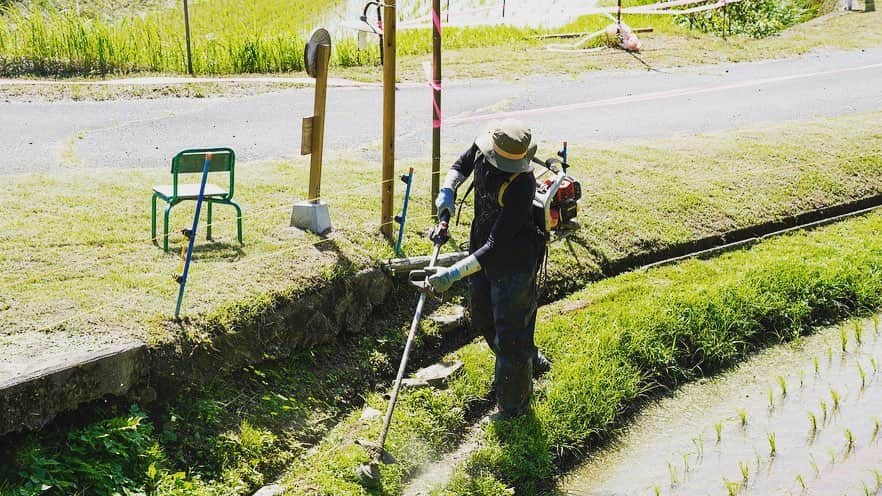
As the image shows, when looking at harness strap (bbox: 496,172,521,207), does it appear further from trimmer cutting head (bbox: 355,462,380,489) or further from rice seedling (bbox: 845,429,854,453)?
rice seedling (bbox: 845,429,854,453)

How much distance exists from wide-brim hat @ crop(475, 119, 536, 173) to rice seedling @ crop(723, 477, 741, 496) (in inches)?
89.9

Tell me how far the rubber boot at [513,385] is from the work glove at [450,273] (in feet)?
2.49

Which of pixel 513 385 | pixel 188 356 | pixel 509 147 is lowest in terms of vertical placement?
pixel 513 385

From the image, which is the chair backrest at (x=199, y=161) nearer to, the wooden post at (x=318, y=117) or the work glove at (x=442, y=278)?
the wooden post at (x=318, y=117)

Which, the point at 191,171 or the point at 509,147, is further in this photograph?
the point at 191,171

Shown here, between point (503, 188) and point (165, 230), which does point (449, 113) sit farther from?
point (503, 188)

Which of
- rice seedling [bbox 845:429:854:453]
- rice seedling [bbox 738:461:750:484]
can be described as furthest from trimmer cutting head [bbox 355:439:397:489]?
rice seedling [bbox 845:429:854:453]

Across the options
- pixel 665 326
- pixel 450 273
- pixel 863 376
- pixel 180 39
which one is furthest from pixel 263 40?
pixel 863 376

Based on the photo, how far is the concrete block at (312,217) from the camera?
816 centimetres

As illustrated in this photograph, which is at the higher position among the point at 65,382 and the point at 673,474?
the point at 65,382

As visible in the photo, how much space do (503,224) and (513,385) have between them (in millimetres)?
1128

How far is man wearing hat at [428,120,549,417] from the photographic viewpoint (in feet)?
20.3

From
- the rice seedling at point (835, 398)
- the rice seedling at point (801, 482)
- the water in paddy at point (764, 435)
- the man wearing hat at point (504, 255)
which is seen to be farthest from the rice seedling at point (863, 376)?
the man wearing hat at point (504, 255)

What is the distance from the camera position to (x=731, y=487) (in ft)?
20.6
